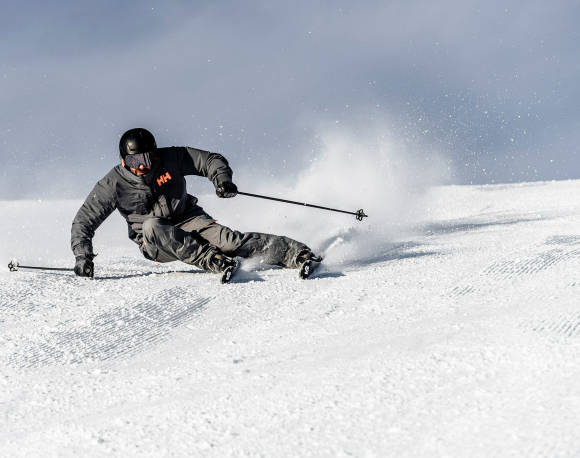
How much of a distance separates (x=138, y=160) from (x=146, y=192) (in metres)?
0.29

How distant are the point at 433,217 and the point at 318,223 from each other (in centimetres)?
330

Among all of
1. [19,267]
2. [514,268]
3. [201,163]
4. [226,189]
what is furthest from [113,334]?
[19,267]

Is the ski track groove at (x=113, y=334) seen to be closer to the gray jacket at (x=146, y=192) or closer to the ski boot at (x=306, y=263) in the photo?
the ski boot at (x=306, y=263)

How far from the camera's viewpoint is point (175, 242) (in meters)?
4.50

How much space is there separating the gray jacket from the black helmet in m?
0.16

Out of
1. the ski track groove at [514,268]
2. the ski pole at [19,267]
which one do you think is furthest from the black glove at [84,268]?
the ski track groove at [514,268]

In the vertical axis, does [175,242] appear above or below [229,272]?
above

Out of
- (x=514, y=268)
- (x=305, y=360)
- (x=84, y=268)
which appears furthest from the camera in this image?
(x=84, y=268)

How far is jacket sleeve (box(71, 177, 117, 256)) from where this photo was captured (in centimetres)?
477

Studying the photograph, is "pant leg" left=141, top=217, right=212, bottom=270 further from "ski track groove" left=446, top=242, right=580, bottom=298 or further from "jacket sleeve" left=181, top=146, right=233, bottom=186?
"ski track groove" left=446, top=242, right=580, bottom=298

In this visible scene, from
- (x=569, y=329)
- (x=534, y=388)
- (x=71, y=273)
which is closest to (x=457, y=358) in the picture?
(x=534, y=388)

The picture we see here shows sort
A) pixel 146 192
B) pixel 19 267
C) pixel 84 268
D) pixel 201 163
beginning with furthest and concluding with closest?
1. pixel 19 267
2. pixel 201 163
3. pixel 146 192
4. pixel 84 268

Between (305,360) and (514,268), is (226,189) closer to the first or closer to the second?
(514,268)

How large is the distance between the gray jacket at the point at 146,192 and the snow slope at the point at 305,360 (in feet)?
1.39
